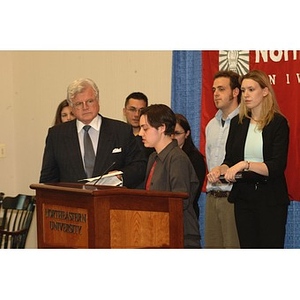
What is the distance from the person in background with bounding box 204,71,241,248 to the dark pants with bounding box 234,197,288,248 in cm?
28

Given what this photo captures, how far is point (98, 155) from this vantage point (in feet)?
13.1

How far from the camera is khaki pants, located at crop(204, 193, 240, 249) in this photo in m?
4.90

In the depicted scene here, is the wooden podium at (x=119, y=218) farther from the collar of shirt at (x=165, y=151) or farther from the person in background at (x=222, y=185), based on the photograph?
the person in background at (x=222, y=185)

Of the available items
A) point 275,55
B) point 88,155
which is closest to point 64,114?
point 88,155

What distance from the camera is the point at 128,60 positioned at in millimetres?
6523

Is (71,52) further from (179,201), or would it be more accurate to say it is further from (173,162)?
(179,201)

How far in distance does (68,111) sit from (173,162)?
2.22 meters

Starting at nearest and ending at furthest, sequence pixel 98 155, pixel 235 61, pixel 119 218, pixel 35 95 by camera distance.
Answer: pixel 119 218 < pixel 98 155 < pixel 235 61 < pixel 35 95

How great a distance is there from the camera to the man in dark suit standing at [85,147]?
13.1 feet

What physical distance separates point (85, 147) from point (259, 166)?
1236 millimetres

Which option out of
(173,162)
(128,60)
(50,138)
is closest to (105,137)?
(50,138)

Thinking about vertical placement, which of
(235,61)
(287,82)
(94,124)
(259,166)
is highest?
(235,61)

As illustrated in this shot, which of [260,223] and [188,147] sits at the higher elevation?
[188,147]

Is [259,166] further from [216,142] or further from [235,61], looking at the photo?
[235,61]
